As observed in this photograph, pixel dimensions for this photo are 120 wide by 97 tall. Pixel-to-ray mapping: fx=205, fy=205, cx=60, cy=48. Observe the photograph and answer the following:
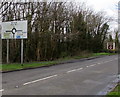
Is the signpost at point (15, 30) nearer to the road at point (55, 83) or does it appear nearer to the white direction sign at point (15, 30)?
the white direction sign at point (15, 30)

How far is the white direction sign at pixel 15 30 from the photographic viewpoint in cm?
2128

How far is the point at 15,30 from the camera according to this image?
21734 millimetres

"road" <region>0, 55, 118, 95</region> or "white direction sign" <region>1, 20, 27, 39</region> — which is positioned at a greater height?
"white direction sign" <region>1, 20, 27, 39</region>

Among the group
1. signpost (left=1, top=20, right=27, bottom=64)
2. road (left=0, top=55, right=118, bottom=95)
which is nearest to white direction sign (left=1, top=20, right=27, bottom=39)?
signpost (left=1, top=20, right=27, bottom=64)

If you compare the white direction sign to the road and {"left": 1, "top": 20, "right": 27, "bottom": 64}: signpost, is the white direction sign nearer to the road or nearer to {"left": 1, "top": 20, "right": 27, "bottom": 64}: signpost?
{"left": 1, "top": 20, "right": 27, "bottom": 64}: signpost

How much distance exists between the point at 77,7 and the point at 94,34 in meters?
16.3

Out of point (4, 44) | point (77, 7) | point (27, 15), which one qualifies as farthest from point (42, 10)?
point (77, 7)

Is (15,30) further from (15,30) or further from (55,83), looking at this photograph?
(55,83)

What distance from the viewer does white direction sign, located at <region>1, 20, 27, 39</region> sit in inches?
838

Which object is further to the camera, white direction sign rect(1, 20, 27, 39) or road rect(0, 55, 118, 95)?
white direction sign rect(1, 20, 27, 39)

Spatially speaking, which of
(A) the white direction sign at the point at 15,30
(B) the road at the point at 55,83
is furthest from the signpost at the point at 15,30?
(B) the road at the point at 55,83

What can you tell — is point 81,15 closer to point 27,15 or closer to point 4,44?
point 27,15

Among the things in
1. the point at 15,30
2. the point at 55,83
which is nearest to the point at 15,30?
the point at 15,30

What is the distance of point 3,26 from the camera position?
22.5 metres
